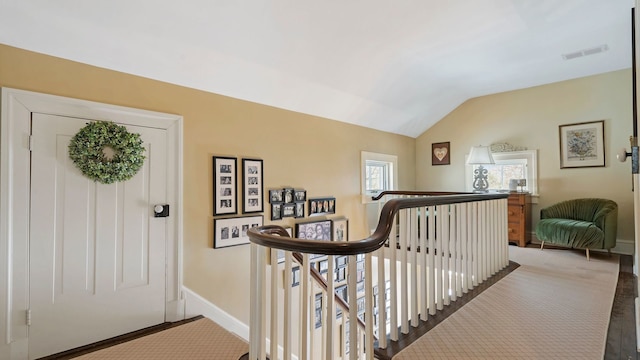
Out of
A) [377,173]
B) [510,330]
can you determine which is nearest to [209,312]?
[510,330]

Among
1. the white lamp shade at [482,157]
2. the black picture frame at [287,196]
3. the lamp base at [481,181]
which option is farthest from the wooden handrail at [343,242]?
the lamp base at [481,181]

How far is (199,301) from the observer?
2.87 meters

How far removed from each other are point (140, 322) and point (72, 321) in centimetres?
48

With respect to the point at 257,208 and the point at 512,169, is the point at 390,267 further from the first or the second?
the point at 512,169

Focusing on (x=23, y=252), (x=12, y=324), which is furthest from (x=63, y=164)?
(x=12, y=324)

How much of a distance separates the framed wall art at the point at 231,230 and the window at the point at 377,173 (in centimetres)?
217

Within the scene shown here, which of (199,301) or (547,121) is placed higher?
(547,121)

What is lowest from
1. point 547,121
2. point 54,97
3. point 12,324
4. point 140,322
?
point 140,322

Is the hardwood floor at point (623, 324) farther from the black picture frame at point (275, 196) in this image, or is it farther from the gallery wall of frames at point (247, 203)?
the black picture frame at point (275, 196)

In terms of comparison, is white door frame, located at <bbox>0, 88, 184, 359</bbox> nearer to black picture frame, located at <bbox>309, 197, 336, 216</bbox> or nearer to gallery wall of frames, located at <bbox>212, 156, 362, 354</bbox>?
gallery wall of frames, located at <bbox>212, 156, 362, 354</bbox>

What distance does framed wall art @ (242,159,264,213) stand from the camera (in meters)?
3.27

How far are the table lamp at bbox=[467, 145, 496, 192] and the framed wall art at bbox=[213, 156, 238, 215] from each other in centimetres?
382

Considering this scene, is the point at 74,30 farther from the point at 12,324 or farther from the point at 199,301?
the point at 199,301

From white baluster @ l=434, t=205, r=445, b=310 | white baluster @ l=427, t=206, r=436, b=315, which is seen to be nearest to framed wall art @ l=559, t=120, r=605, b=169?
white baluster @ l=434, t=205, r=445, b=310
